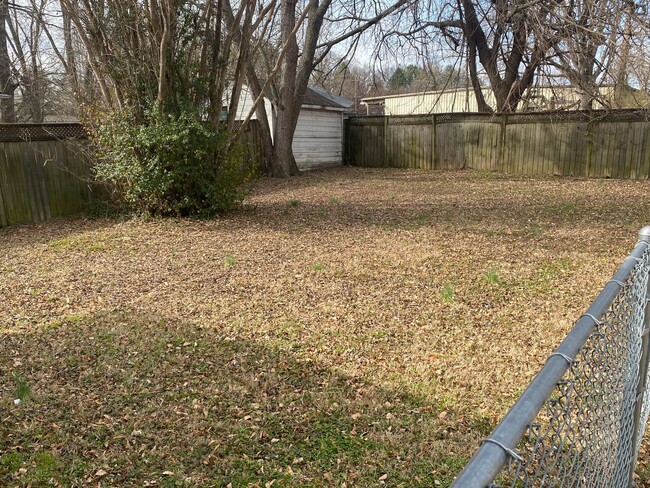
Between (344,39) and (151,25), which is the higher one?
(344,39)

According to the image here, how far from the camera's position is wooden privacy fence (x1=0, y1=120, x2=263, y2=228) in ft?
26.6

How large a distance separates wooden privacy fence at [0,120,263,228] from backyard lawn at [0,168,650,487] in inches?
23.4

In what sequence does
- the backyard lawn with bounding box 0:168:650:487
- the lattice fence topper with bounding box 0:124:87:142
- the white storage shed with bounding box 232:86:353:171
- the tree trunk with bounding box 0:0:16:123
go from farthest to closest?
the white storage shed with bounding box 232:86:353:171
the tree trunk with bounding box 0:0:16:123
the lattice fence topper with bounding box 0:124:87:142
the backyard lawn with bounding box 0:168:650:487

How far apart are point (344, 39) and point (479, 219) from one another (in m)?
8.97

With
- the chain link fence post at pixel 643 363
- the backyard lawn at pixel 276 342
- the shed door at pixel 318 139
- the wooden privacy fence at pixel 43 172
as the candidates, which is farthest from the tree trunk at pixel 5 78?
the chain link fence post at pixel 643 363

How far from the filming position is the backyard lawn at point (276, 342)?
2734mm

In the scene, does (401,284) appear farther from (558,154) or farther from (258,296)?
(558,154)

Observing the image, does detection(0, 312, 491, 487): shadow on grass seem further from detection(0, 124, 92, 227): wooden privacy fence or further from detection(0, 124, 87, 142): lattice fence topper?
detection(0, 124, 87, 142): lattice fence topper

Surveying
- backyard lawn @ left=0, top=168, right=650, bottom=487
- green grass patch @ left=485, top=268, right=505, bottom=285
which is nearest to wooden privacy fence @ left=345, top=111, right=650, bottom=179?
backyard lawn @ left=0, top=168, right=650, bottom=487

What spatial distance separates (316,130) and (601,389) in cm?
1650

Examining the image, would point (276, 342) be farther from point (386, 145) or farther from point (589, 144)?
point (386, 145)

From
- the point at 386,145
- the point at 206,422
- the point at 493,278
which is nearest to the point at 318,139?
the point at 386,145

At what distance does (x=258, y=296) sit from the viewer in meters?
5.02

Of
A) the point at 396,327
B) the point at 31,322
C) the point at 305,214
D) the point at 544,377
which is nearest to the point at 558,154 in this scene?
the point at 305,214
